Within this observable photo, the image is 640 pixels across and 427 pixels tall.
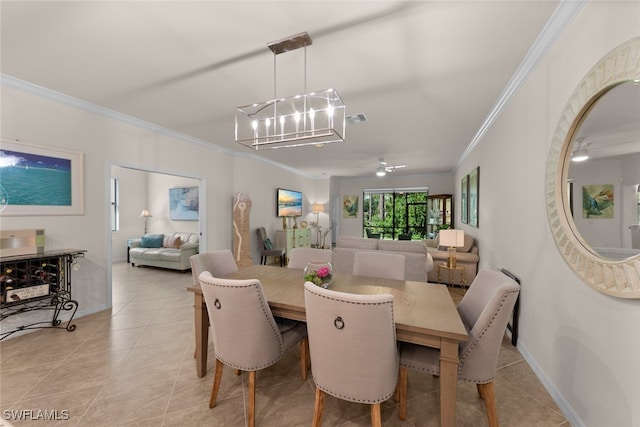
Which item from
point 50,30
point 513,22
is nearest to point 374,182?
point 513,22

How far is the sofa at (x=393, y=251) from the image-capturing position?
3.60m

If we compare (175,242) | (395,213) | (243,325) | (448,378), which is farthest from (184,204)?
(448,378)

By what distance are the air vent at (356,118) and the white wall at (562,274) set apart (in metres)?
1.59

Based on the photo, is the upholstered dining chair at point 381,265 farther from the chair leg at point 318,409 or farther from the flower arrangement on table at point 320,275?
the chair leg at point 318,409

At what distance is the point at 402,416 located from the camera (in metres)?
1.68

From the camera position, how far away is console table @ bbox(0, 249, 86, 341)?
2.47 meters

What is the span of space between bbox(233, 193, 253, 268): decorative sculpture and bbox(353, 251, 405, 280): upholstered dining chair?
3291 millimetres

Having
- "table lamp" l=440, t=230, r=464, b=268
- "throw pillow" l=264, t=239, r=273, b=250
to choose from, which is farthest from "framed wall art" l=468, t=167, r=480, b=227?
"throw pillow" l=264, t=239, r=273, b=250

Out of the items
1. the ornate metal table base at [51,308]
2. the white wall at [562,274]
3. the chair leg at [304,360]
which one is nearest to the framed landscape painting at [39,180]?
the ornate metal table base at [51,308]

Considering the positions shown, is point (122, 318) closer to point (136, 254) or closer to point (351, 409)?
point (351, 409)

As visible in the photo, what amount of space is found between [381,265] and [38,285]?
134 inches

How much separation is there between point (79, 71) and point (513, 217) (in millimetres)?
4338

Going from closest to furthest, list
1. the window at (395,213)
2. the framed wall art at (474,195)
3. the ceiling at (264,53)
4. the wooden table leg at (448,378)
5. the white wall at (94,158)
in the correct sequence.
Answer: the wooden table leg at (448,378), the ceiling at (264,53), the white wall at (94,158), the framed wall art at (474,195), the window at (395,213)

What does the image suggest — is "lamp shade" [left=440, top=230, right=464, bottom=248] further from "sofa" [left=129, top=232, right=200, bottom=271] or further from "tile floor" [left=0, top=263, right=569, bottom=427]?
"sofa" [left=129, top=232, right=200, bottom=271]
